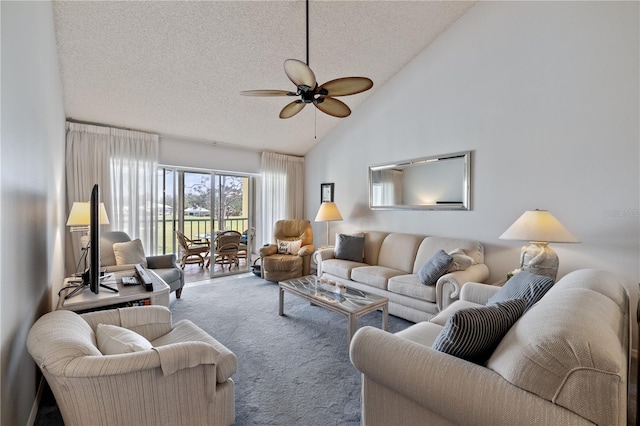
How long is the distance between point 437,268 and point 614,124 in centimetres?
196

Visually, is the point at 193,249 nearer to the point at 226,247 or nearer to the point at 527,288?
the point at 226,247

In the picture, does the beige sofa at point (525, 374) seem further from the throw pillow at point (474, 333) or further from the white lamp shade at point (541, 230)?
the white lamp shade at point (541, 230)

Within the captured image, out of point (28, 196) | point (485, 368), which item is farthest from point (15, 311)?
point (485, 368)

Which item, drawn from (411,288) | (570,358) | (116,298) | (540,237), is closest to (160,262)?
(116,298)

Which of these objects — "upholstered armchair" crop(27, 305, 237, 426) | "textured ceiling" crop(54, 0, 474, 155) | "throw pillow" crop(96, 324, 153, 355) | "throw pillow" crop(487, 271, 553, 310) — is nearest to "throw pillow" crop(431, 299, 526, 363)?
"throw pillow" crop(487, 271, 553, 310)

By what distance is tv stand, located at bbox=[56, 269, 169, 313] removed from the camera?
1.90 metres

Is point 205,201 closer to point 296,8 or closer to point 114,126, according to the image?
point 114,126

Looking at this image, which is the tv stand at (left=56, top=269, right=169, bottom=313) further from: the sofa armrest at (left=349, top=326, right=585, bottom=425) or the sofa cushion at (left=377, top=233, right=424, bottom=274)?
the sofa cushion at (left=377, top=233, right=424, bottom=274)

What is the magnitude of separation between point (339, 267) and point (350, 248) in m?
0.40

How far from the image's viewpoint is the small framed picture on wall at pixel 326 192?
17.4 feet

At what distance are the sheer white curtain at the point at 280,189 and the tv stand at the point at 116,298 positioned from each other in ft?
10.7

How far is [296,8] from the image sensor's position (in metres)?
2.85

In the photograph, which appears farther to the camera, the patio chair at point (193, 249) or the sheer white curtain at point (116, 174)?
the patio chair at point (193, 249)

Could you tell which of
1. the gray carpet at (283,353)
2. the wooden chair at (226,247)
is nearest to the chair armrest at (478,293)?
the gray carpet at (283,353)
